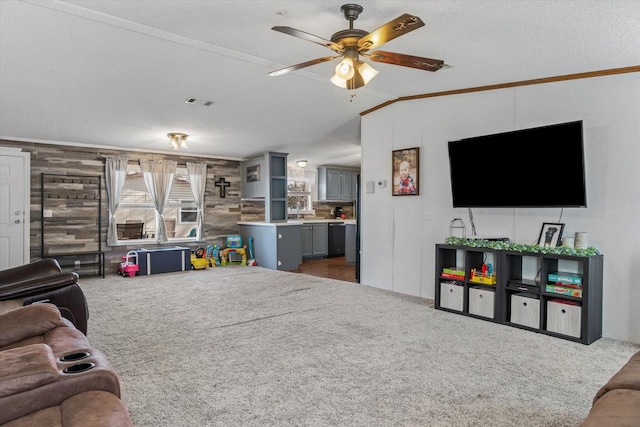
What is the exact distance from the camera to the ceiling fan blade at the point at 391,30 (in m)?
2.25

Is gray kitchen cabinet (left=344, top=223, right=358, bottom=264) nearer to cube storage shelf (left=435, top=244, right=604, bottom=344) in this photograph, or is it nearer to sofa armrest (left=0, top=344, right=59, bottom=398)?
cube storage shelf (left=435, top=244, right=604, bottom=344)

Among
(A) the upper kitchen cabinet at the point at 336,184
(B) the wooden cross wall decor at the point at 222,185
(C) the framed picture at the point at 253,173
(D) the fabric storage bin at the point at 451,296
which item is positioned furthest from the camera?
(A) the upper kitchen cabinet at the point at 336,184

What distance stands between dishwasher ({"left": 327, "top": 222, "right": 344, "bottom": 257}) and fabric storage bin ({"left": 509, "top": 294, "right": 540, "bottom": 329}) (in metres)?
5.86

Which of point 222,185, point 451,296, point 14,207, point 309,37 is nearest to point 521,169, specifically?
point 451,296

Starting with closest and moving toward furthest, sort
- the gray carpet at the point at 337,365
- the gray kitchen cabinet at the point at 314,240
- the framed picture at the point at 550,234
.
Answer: the gray carpet at the point at 337,365, the framed picture at the point at 550,234, the gray kitchen cabinet at the point at 314,240

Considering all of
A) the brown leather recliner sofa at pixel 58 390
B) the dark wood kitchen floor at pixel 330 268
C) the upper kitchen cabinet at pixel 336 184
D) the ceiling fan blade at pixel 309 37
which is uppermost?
the ceiling fan blade at pixel 309 37

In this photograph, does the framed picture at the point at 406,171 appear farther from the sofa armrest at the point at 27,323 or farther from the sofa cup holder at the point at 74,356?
the sofa cup holder at the point at 74,356

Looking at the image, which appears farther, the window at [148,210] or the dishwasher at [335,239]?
the dishwasher at [335,239]

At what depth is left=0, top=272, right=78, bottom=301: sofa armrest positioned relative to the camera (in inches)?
106

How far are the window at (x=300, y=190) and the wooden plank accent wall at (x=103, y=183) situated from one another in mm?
1484

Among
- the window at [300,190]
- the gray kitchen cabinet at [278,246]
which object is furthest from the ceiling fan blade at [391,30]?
the window at [300,190]

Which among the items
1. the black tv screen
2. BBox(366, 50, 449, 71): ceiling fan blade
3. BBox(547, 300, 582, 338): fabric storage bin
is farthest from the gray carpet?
BBox(366, 50, 449, 71): ceiling fan blade

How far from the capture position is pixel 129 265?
670 centimetres

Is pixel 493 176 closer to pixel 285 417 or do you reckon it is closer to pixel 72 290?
pixel 285 417
